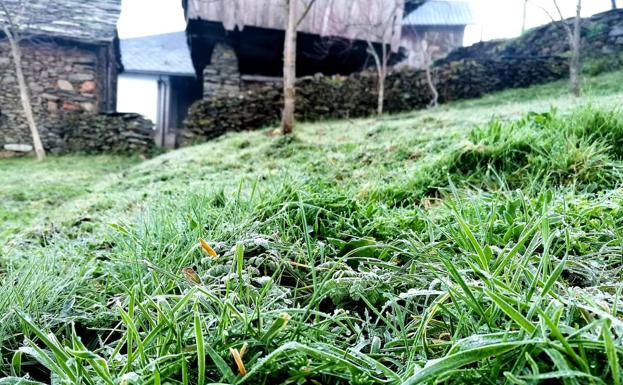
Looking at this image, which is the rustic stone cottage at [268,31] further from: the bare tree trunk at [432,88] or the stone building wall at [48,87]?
the stone building wall at [48,87]

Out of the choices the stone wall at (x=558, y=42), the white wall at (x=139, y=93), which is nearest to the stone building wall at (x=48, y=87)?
the white wall at (x=139, y=93)

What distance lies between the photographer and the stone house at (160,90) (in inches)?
647

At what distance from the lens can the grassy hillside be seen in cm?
65

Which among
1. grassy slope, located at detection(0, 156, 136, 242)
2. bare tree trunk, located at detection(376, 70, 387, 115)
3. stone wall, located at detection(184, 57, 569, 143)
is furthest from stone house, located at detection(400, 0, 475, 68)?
grassy slope, located at detection(0, 156, 136, 242)

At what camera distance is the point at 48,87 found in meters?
11.3

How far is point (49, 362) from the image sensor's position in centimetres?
70

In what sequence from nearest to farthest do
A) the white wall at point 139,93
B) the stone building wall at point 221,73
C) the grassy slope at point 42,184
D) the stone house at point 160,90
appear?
the grassy slope at point 42,184 → the stone building wall at point 221,73 → the stone house at point 160,90 → the white wall at point 139,93

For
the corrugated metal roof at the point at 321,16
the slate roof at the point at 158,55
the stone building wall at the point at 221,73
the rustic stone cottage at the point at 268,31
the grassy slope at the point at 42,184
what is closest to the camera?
the grassy slope at the point at 42,184

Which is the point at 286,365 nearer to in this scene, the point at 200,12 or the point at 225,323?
the point at 225,323

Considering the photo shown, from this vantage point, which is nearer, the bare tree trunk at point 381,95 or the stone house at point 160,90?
the bare tree trunk at point 381,95

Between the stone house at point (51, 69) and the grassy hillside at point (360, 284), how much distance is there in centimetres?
1018

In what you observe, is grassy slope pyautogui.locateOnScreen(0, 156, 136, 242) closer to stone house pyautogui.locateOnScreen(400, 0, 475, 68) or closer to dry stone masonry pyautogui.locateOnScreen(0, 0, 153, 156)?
dry stone masonry pyautogui.locateOnScreen(0, 0, 153, 156)

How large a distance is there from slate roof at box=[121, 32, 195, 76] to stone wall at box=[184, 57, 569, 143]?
7625 mm

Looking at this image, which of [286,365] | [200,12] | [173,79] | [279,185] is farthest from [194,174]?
[173,79]
